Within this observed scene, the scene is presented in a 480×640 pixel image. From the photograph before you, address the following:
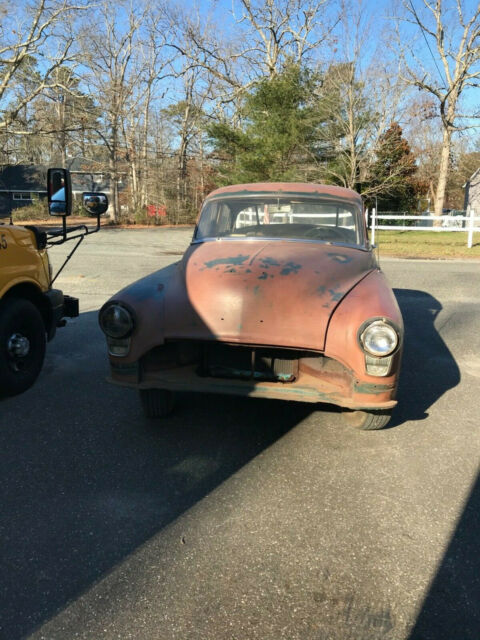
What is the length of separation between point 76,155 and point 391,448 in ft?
180

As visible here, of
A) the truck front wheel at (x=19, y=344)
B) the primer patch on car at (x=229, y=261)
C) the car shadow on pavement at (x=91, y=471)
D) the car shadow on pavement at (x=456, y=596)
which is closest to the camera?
the car shadow on pavement at (x=456, y=596)

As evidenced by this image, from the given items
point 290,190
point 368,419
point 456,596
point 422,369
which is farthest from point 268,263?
point 422,369

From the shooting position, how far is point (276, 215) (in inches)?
195

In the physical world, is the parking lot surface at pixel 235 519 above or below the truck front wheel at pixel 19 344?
below

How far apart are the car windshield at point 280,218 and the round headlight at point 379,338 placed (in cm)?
164

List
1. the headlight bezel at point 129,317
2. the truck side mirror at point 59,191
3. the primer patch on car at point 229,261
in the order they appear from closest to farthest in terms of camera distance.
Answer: the headlight bezel at point 129,317, the primer patch on car at point 229,261, the truck side mirror at point 59,191

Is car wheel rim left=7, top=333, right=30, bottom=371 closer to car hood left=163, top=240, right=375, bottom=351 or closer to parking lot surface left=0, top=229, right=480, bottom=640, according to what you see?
parking lot surface left=0, top=229, right=480, bottom=640

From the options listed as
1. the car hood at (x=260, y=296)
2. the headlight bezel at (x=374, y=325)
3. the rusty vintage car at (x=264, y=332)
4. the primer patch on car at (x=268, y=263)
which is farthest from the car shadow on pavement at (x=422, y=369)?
the primer patch on car at (x=268, y=263)

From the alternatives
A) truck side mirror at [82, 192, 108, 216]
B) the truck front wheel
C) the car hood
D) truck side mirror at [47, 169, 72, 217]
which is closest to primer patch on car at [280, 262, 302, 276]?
the car hood

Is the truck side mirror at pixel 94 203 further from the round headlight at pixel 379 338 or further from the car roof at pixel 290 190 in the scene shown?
the round headlight at pixel 379 338

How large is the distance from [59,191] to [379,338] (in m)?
3.15

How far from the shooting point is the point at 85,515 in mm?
2689

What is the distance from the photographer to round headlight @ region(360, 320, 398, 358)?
3.08 metres

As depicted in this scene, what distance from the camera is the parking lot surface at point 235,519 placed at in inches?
80.9
